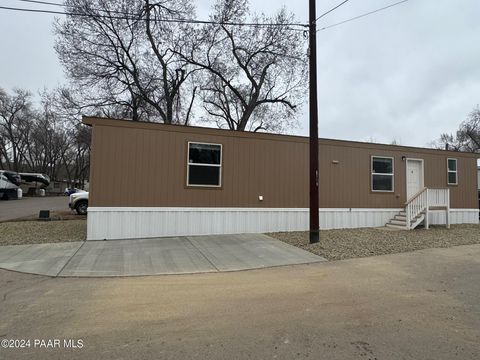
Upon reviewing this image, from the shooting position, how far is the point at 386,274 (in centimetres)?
649

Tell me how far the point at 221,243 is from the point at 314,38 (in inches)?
246

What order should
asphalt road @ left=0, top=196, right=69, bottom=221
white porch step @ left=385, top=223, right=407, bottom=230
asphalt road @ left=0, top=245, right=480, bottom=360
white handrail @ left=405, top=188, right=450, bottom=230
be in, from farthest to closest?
asphalt road @ left=0, top=196, right=69, bottom=221 < white handrail @ left=405, top=188, right=450, bottom=230 < white porch step @ left=385, top=223, right=407, bottom=230 < asphalt road @ left=0, top=245, right=480, bottom=360

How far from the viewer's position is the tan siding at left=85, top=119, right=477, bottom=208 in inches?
399

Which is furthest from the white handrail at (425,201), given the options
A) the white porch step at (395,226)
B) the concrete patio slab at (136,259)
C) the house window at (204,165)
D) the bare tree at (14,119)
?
the bare tree at (14,119)

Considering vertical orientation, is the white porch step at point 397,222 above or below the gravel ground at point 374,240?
above

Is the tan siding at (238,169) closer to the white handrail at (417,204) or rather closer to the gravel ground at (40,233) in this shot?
the white handrail at (417,204)

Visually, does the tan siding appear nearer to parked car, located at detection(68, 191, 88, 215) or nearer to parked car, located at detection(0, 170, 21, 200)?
parked car, located at detection(68, 191, 88, 215)

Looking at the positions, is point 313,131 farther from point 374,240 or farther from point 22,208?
point 22,208

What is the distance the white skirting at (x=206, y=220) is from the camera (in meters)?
10.1

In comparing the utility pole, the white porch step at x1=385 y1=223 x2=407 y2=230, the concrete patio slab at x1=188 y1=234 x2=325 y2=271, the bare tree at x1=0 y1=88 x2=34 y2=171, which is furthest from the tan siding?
the bare tree at x1=0 y1=88 x2=34 y2=171

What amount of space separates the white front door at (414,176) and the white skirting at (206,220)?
1.77 metres

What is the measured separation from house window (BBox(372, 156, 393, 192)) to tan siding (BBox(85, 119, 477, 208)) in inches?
9.4

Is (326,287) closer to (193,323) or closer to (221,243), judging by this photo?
(193,323)

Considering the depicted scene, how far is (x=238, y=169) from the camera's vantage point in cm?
1150
